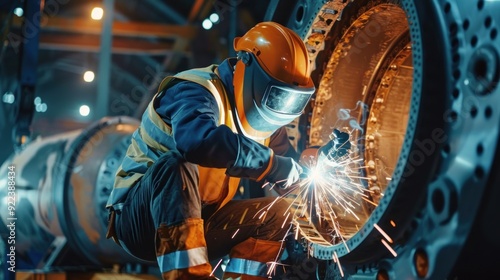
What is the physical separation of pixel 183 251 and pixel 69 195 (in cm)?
237

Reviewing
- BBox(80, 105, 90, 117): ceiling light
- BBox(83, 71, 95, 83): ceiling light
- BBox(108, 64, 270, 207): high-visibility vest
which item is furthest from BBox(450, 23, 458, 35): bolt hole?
BBox(80, 105, 90, 117): ceiling light

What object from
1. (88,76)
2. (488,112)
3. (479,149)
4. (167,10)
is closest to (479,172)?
(479,149)

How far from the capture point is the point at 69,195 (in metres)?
4.69

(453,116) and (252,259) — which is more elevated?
(453,116)

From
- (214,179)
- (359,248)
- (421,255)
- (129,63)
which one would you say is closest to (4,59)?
(214,179)

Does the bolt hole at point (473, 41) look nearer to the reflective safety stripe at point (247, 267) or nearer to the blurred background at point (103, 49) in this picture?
the reflective safety stripe at point (247, 267)

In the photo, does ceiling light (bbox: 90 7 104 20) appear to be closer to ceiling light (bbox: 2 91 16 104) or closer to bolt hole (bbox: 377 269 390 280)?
ceiling light (bbox: 2 91 16 104)

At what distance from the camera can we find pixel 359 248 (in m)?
2.60

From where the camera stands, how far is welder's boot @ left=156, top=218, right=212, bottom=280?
2.53 meters

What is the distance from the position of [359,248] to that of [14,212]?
3154mm

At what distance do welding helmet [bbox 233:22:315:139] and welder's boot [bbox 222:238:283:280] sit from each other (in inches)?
21.8

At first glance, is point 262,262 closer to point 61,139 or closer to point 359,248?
point 359,248

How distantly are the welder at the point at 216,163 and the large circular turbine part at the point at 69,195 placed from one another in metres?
1.54

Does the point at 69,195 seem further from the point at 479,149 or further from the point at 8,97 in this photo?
the point at 479,149
